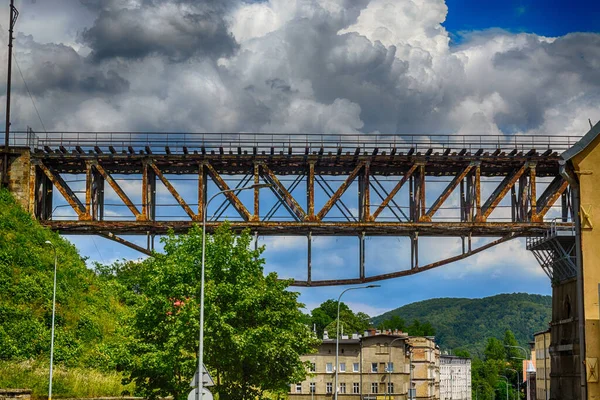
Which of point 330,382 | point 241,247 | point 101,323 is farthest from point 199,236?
point 330,382

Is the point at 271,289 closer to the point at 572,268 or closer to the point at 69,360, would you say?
the point at 69,360

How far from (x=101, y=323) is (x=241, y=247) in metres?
17.3

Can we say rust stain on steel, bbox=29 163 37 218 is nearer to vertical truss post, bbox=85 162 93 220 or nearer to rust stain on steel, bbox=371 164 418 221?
vertical truss post, bbox=85 162 93 220

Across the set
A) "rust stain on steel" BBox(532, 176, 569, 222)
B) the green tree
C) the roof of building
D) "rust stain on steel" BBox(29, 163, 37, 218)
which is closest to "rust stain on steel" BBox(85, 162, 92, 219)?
"rust stain on steel" BBox(29, 163, 37, 218)

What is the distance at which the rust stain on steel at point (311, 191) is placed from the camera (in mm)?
67125

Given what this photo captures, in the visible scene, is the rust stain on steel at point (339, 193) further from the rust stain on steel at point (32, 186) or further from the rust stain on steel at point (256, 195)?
the rust stain on steel at point (32, 186)

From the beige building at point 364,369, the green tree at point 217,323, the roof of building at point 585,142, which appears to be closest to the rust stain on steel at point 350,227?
the green tree at point 217,323

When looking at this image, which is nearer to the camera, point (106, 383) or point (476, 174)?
point (106, 383)

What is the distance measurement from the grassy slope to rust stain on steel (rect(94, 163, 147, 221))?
5846mm

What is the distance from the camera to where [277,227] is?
Result: 6706 cm

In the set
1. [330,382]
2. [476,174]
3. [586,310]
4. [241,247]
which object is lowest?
[330,382]

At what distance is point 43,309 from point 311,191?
2107 centimetres

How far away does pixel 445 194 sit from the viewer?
6806 cm

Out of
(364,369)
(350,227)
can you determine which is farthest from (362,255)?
(364,369)
